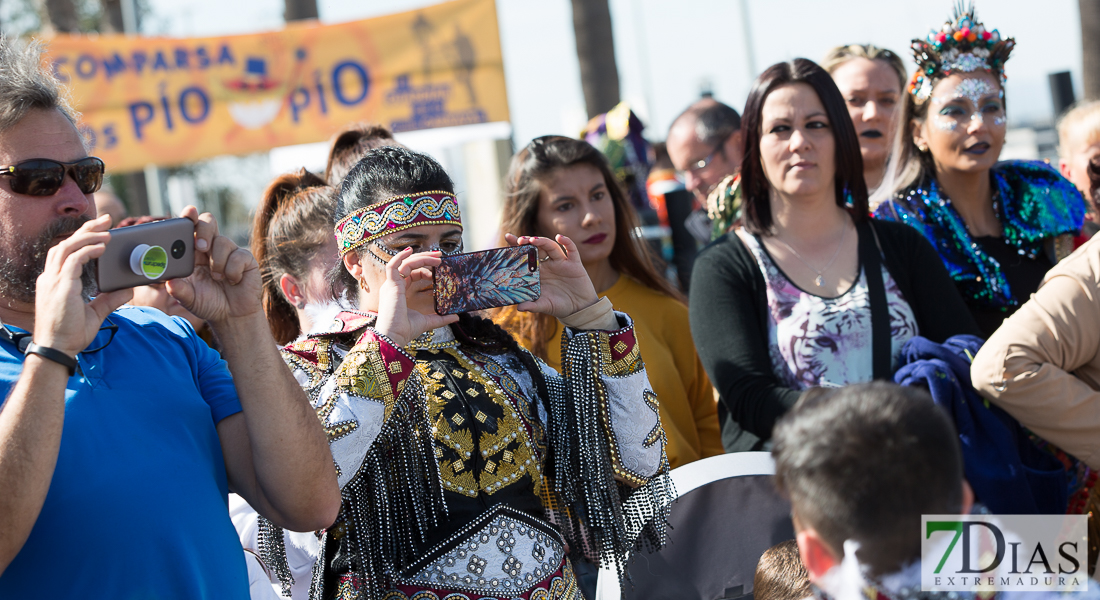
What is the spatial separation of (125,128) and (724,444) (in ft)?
18.5

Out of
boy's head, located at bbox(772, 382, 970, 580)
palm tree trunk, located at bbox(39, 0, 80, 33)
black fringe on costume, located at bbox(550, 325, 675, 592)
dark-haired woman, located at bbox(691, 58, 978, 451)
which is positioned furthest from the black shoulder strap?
palm tree trunk, located at bbox(39, 0, 80, 33)

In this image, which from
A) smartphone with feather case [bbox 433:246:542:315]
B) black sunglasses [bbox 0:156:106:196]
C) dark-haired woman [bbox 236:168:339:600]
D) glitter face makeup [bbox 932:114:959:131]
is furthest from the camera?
glitter face makeup [bbox 932:114:959:131]

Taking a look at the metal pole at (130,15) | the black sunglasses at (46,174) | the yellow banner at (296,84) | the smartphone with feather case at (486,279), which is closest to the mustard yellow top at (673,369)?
the smartphone with feather case at (486,279)

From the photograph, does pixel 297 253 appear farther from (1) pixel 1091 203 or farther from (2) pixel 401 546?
(1) pixel 1091 203

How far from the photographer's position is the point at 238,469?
199 cm

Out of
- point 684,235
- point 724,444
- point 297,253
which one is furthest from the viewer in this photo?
point 684,235

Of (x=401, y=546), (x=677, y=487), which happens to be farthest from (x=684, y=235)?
(x=401, y=546)

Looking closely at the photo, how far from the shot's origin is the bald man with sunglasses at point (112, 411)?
61.8 inches

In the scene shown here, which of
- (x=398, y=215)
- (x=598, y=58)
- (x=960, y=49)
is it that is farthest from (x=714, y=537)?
(x=598, y=58)

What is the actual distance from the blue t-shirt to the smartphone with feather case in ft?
1.85

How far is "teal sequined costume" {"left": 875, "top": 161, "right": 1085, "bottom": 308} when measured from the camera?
3145 mm

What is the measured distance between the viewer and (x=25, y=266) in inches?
69.7

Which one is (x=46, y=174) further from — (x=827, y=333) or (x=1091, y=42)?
(x=1091, y=42)

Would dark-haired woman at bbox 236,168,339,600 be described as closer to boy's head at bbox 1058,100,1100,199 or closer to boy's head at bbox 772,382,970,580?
boy's head at bbox 772,382,970,580
